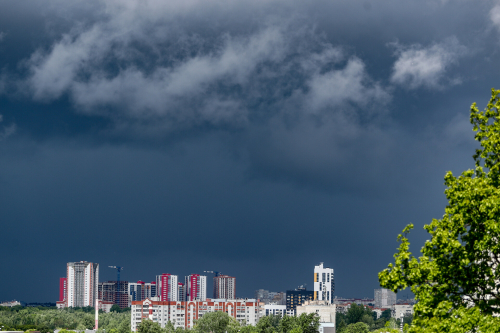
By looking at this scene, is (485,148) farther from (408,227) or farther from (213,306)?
(213,306)

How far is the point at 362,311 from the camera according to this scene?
97.6 metres

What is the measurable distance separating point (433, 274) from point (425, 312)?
57 cm

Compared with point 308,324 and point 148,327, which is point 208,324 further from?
point 308,324

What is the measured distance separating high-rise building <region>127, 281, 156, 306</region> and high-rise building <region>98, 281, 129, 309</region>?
3.64m

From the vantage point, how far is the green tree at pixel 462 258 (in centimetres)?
782

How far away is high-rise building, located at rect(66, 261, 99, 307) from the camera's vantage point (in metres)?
158

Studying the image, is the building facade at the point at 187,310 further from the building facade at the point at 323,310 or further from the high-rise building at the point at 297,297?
the high-rise building at the point at 297,297

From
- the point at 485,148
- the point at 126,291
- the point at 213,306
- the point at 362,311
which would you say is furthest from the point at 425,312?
the point at 126,291

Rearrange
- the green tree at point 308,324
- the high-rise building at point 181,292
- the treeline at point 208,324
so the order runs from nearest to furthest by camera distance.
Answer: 1. the treeline at point 208,324
2. the green tree at point 308,324
3. the high-rise building at point 181,292

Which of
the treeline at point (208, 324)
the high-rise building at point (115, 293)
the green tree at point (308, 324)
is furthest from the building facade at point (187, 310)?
the high-rise building at point (115, 293)

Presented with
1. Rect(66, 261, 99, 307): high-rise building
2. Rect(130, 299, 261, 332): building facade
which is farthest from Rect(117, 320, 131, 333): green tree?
Rect(66, 261, 99, 307): high-rise building

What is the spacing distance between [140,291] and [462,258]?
185708 mm

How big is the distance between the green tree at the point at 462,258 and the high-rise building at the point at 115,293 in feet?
568

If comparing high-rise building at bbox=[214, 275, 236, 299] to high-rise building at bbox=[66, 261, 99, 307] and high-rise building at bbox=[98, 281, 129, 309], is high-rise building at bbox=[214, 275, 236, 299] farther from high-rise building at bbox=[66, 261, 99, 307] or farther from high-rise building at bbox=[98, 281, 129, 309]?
high-rise building at bbox=[66, 261, 99, 307]
